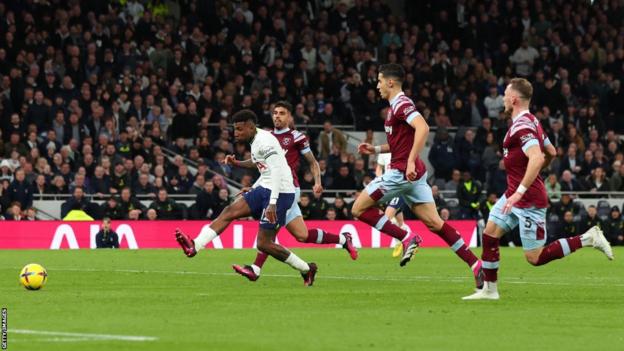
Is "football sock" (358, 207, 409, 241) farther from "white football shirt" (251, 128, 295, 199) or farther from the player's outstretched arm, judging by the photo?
the player's outstretched arm

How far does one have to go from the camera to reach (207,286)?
56.5 feet

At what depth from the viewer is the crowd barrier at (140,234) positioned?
30.7 metres

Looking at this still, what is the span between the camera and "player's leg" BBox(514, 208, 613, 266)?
1462 centimetres

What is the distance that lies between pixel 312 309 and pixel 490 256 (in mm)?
2070

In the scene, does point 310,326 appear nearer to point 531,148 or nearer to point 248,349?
point 248,349

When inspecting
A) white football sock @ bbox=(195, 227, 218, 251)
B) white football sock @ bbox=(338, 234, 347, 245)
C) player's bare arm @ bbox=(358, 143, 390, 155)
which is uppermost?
player's bare arm @ bbox=(358, 143, 390, 155)

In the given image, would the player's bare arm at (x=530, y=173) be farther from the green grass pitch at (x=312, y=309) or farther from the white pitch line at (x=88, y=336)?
the white pitch line at (x=88, y=336)

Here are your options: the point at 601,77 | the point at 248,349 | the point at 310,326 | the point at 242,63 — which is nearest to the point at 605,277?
the point at 310,326

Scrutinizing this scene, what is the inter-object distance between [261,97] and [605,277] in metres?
17.4

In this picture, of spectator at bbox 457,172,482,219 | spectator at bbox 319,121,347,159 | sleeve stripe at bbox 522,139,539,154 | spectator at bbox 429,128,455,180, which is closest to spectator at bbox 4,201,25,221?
spectator at bbox 319,121,347,159

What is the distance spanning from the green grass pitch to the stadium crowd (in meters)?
10.8

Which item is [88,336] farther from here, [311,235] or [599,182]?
[599,182]

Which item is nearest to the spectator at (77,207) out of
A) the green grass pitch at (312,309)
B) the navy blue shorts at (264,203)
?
the green grass pitch at (312,309)

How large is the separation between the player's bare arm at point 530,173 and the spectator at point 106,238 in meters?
17.8
